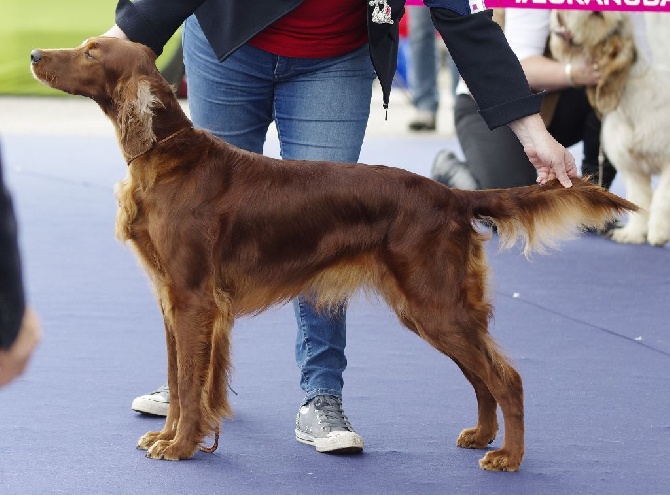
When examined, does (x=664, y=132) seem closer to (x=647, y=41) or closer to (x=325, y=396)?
(x=647, y=41)

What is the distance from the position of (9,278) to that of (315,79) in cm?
192

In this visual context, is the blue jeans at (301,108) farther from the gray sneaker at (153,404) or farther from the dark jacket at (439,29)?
the gray sneaker at (153,404)

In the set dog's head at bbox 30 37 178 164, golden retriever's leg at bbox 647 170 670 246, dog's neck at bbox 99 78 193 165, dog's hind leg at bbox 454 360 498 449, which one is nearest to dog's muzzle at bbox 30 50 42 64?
dog's head at bbox 30 37 178 164

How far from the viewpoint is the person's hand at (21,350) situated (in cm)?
109

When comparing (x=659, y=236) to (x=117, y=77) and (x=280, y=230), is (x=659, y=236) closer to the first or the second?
(x=280, y=230)

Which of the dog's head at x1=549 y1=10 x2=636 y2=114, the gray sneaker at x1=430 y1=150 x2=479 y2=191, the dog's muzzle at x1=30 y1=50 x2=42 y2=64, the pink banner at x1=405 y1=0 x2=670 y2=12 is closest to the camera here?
the dog's muzzle at x1=30 y1=50 x2=42 y2=64

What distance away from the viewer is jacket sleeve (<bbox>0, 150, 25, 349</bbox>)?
1.02 meters

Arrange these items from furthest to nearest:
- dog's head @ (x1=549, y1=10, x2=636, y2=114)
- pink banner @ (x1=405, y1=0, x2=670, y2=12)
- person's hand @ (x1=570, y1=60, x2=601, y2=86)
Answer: person's hand @ (x1=570, y1=60, x2=601, y2=86)
dog's head @ (x1=549, y1=10, x2=636, y2=114)
pink banner @ (x1=405, y1=0, x2=670, y2=12)

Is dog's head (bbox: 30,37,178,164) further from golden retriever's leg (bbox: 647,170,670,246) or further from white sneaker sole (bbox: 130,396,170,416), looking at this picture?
golden retriever's leg (bbox: 647,170,670,246)

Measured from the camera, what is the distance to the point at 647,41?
18.1ft

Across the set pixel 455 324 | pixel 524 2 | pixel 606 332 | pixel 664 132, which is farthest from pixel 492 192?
pixel 664 132

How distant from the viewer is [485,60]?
2750mm

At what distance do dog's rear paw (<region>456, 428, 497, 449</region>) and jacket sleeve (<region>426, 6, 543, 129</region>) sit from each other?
2.51 ft

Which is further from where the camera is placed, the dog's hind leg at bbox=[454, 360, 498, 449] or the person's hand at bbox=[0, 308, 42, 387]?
the dog's hind leg at bbox=[454, 360, 498, 449]
